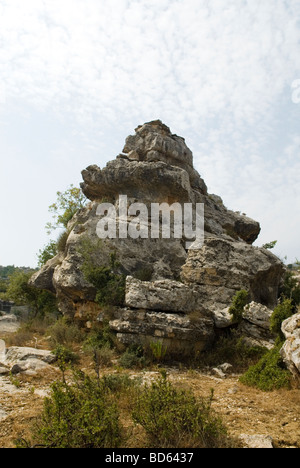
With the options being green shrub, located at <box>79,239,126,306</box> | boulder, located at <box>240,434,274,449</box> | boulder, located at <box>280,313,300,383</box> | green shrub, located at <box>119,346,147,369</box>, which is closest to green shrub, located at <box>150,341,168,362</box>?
green shrub, located at <box>119,346,147,369</box>

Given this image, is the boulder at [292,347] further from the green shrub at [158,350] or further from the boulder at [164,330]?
the green shrub at [158,350]

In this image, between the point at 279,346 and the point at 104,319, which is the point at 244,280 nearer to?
the point at 279,346

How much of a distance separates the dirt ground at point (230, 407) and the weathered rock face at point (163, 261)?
2454 mm

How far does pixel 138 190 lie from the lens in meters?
17.9

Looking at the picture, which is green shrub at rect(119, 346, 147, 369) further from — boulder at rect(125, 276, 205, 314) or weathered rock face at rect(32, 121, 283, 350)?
boulder at rect(125, 276, 205, 314)

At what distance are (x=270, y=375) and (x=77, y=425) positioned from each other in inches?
239

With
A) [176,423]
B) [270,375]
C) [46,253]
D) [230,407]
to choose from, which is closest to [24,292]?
[46,253]

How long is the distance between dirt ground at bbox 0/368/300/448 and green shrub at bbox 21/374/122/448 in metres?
A: 1.10

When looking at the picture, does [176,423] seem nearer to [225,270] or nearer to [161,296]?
[161,296]

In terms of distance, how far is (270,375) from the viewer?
852cm

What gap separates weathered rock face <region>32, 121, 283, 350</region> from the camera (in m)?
11.6

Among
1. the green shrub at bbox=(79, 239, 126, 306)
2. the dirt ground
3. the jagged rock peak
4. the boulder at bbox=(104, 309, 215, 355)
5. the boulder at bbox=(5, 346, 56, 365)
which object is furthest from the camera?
the jagged rock peak

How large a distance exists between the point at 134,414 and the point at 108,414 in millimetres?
557

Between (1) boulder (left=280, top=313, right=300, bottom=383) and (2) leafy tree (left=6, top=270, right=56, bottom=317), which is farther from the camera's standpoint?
(2) leafy tree (left=6, top=270, right=56, bottom=317)
